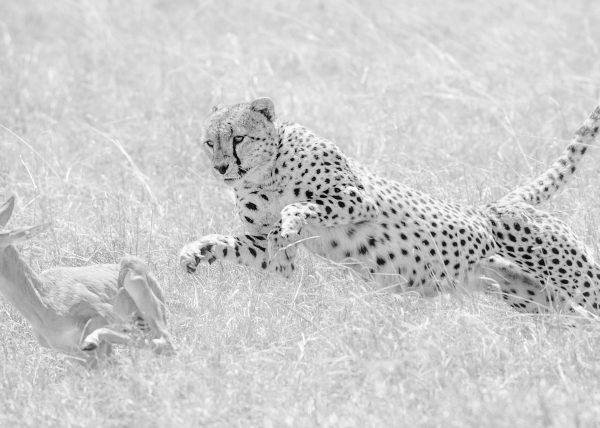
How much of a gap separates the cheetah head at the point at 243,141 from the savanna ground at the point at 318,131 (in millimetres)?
539

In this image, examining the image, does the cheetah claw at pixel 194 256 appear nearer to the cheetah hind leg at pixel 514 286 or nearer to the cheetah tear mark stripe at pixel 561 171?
the cheetah hind leg at pixel 514 286

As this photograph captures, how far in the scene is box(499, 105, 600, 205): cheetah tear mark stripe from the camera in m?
6.70

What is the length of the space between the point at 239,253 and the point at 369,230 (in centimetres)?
66

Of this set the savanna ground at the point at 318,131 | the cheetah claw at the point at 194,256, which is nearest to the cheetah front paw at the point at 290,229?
the savanna ground at the point at 318,131

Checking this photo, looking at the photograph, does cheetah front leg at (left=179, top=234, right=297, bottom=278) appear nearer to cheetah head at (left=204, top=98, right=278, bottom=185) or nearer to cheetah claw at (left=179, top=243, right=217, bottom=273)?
cheetah claw at (left=179, top=243, right=217, bottom=273)

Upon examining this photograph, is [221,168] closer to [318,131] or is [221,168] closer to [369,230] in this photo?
[369,230]

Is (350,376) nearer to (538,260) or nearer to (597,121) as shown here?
(538,260)

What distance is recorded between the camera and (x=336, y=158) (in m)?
6.42

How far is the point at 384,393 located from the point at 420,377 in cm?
19

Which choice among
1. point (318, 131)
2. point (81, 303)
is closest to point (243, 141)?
point (81, 303)

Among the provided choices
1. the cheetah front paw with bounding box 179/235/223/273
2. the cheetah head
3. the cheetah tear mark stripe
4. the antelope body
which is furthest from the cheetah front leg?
the cheetah tear mark stripe

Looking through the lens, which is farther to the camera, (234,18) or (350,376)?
(234,18)

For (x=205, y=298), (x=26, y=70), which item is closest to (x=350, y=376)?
(x=205, y=298)

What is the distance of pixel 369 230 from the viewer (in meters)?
6.26
